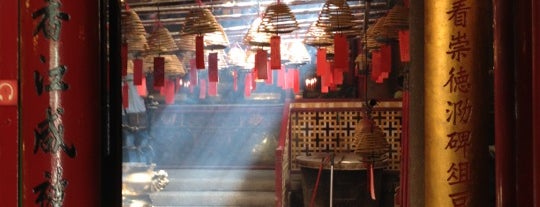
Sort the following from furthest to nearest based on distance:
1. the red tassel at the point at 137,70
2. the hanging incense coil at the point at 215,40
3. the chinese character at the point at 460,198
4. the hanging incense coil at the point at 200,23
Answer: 1. the red tassel at the point at 137,70
2. the hanging incense coil at the point at 215,40
3. the hanging incense coil at the point at 200,23
4. the chinese character at the point at 460,198

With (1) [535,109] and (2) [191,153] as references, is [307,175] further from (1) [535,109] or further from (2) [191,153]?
(1) [535,109]

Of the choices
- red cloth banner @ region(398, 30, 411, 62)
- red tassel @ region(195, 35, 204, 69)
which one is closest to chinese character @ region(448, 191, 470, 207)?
red cloth banner @ region(398, 30, 411, 62)

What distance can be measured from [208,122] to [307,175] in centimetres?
396

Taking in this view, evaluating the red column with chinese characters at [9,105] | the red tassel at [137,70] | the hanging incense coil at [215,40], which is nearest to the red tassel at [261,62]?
the hanging incense coil at [215,40]

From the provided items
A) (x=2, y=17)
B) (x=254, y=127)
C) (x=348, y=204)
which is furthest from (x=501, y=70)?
(x=254, y=127)

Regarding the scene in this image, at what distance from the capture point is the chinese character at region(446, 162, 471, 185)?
167 cm

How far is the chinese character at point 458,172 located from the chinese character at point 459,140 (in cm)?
4

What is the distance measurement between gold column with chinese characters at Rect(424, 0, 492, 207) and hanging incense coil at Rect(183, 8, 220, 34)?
3.46m

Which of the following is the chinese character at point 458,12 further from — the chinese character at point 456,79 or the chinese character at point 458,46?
the chinese character at point 456,79

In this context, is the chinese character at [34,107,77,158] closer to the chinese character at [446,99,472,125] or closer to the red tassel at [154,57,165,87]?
the chinese character at [446,99,472,125]

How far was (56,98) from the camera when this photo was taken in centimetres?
140

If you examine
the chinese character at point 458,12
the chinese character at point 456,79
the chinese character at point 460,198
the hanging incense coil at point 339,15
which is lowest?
the chinese character at point 460,198

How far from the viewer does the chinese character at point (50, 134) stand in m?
1.39

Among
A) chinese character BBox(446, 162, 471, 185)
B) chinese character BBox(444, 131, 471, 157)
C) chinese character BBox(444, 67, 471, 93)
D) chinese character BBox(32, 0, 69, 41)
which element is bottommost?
chinese character BBox(446, 162, 471, 185)
